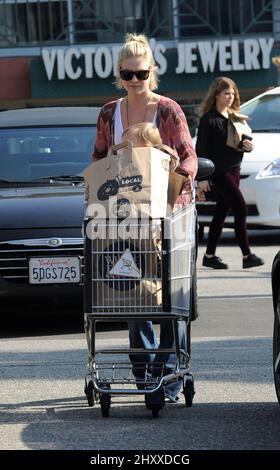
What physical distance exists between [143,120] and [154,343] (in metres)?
1.14

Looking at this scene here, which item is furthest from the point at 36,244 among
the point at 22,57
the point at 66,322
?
the point at 22,57

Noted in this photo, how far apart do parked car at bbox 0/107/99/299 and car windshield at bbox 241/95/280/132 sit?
5.23 metres

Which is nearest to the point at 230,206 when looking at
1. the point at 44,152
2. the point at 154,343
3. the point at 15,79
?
the point at 44,152

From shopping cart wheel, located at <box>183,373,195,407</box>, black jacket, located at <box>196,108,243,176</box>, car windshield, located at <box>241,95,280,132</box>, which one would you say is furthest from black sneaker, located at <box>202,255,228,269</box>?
shopping cart wheel, located at <box>183,373,195,407</box>

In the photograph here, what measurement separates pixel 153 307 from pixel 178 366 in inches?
16.3

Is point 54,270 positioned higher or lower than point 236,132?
lower

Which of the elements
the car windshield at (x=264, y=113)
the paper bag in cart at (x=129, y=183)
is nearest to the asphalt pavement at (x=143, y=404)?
the paper bag in cart at (x=129, y=183)

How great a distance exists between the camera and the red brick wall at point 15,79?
24.7 metres

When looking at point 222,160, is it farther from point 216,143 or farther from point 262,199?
point 262,199

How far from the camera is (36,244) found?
30.1 feet

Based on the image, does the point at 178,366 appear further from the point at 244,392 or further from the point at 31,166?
the point at 31,166

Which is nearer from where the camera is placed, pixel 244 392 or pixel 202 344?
pixel 244 392

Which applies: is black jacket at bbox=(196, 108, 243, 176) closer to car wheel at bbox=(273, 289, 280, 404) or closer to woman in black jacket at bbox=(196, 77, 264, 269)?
woman in black jacket at bbox=(196, 77, 264, 269)

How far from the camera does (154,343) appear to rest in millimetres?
6859
